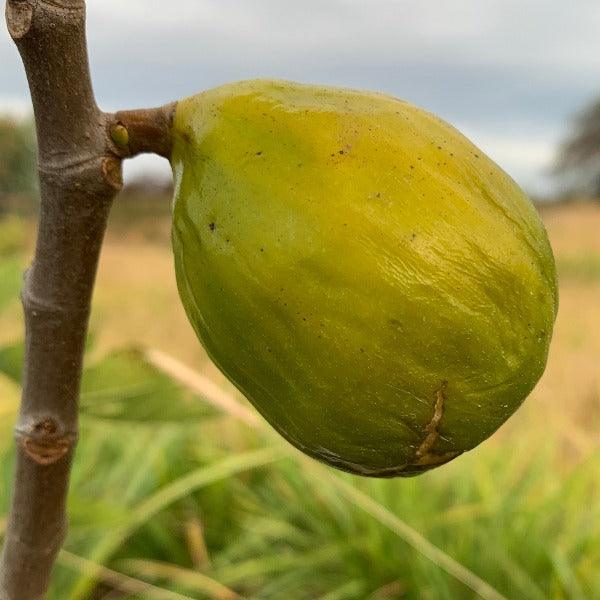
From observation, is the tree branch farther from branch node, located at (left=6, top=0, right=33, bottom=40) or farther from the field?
the field

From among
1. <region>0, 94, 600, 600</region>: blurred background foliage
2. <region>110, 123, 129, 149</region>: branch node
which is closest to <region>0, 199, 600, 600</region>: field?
<region>0, 94, 600, 600</region>: blurred background foliage

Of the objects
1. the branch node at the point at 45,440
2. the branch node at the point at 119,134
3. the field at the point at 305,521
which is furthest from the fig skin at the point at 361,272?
the field at the point at 305,521

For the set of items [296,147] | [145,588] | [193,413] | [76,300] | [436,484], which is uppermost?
[296,147]

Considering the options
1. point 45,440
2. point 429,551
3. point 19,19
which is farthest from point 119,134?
point 429,551

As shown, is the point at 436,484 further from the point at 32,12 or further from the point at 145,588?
the point at 32,12

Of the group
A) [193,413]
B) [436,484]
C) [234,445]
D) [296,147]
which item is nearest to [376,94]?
[296,147]

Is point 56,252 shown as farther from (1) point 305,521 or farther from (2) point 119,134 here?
(1) point 305,521

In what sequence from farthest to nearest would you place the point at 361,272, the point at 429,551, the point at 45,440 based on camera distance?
1. the point at 429,551
2. the point at 45,440
3. the point at 361,272
